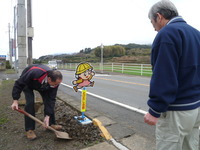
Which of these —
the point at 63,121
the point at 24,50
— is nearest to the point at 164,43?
the point at 63,121

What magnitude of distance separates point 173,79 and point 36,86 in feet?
8.06

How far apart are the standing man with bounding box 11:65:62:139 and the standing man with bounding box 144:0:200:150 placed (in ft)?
6.10

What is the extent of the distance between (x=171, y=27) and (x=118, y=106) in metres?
3.95

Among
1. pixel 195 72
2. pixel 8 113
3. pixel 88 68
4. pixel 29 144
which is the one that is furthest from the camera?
pixel 8 113

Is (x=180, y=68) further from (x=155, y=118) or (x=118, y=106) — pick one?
(x=118, y=106)

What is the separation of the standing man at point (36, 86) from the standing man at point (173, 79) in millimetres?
1860

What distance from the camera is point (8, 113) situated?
14.3 ft

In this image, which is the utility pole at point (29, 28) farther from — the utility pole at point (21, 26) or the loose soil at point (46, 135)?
the loose soil at point (46, 135)

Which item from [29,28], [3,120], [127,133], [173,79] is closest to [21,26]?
[29,28]

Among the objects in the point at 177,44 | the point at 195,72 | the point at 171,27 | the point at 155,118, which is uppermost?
the point at 171,27

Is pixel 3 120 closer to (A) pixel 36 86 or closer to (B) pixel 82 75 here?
(A) pixel 36 86

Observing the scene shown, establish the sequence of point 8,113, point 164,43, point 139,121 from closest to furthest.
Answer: point 164,43 < point 139,121 < point 8,113

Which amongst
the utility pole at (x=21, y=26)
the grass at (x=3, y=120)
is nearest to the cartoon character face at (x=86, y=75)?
the grass at (x=3, y=120)

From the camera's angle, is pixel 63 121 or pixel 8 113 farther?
pixel 8 113
